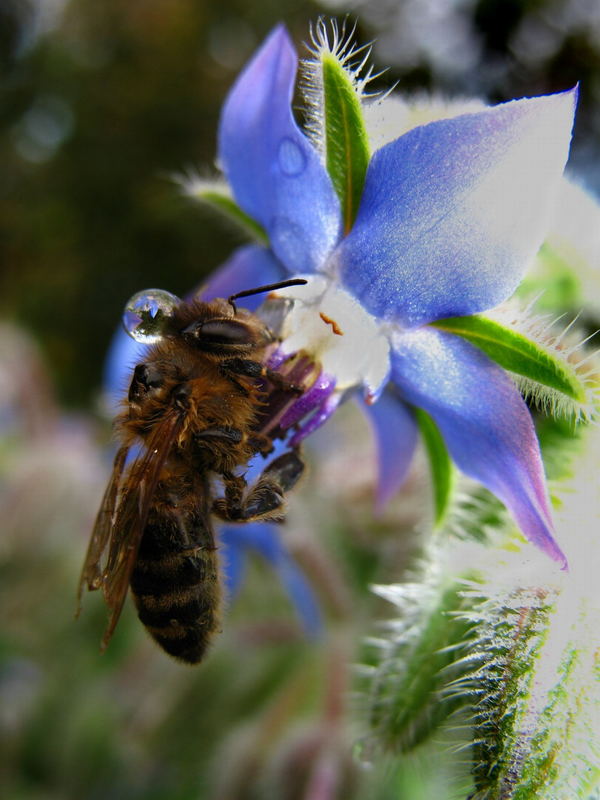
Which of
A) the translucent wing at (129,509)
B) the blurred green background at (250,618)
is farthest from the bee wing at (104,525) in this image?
the blurred green background at (250,618)

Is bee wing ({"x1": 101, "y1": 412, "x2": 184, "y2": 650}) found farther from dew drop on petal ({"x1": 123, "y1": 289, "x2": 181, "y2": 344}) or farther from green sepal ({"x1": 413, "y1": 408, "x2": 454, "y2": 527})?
green sepal ({"x1": 413, "y1": 408, "x2": 454, "y2": 527})

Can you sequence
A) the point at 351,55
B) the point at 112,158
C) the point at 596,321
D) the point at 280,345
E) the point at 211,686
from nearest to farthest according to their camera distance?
the point at 351,55, the point at 280,345, the point at 596,321, the point at 211,686, the point at 112,158

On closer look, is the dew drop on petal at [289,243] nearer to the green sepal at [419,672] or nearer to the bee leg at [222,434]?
the bee leg at [222,434]

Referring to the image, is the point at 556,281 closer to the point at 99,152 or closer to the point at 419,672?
the point at 419,672

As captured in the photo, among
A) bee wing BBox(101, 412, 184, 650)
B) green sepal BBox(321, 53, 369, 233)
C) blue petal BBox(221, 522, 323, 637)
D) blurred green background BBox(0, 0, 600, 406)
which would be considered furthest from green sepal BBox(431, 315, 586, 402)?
blurred green background BBox(0, 0, 600, 406)

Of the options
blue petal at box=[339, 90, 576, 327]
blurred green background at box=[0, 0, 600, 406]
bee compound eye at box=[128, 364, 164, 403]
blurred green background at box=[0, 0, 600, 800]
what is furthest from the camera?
blurred green background at box=[0, 0, 600, 406]

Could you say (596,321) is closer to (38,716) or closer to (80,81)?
(38,716)

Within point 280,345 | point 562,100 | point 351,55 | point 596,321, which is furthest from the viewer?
point 596,321

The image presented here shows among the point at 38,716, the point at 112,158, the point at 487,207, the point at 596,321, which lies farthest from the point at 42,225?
the point at 487,207
